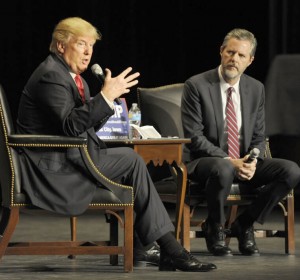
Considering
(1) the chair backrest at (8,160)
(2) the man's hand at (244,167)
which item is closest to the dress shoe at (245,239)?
(2) the man's hand at (244,167)

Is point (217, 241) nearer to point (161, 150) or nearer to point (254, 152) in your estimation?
point (254, 152)

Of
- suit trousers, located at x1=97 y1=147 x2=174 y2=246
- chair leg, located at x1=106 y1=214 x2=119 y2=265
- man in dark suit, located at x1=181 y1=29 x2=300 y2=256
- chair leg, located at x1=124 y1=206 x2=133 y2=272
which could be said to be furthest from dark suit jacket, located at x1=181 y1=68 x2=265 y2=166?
chair leg, located at x1=124 y1=206 x2=133 y2=272

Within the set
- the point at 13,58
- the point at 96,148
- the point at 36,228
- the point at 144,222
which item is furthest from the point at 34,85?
the point at 13,58

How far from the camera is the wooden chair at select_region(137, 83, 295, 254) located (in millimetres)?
5492

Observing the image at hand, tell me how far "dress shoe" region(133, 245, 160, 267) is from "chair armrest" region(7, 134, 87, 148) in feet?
2.27

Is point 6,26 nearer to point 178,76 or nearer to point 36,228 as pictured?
point 178,76

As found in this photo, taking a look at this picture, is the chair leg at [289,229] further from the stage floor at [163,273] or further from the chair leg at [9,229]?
the chair leg at [9,229]

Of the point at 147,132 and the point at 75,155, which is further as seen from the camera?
the point at 147,132

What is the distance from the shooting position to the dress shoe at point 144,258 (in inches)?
197

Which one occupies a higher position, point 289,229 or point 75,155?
point 75,155

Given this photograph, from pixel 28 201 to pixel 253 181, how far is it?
4.68 ft

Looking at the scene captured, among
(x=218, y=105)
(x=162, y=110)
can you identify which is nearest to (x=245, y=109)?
(x=218, y=105)

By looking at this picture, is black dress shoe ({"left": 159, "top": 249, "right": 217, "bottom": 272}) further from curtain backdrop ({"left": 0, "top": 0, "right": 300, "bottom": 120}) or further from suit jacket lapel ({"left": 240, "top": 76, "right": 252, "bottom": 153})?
curtain backdrop ({"left": 0, "top": 0, "right": 300, "bottom": 120})

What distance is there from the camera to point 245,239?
5523 mm
